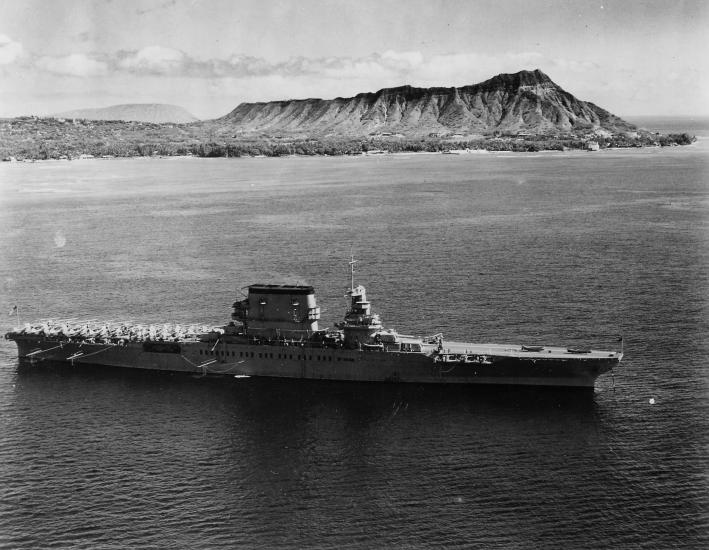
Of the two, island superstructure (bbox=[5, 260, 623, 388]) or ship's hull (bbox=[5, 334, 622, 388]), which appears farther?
island superstructure (bbox=[5, 260, 623, 388])

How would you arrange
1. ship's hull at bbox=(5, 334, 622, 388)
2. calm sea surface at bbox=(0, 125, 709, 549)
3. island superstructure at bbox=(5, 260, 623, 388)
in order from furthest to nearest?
island superstructure at bbox=(5, 260, 623, 388), ship's hull at bbox=(5, 334, 622, 388), calm sea surface at bbox=(0, 125, 709, 549)

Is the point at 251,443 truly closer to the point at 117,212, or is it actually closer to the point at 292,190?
the point at 117,212

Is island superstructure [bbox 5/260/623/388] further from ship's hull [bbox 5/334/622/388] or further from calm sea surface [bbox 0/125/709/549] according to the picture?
calm sea surface [bbox 0/125/709/549]

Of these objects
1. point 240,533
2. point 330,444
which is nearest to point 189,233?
point 330,444

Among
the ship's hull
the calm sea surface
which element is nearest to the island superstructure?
the ship's hull

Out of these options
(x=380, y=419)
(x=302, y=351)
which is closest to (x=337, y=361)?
(x=302, y=351)

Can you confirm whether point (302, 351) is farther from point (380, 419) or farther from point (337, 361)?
point (380, 419)
